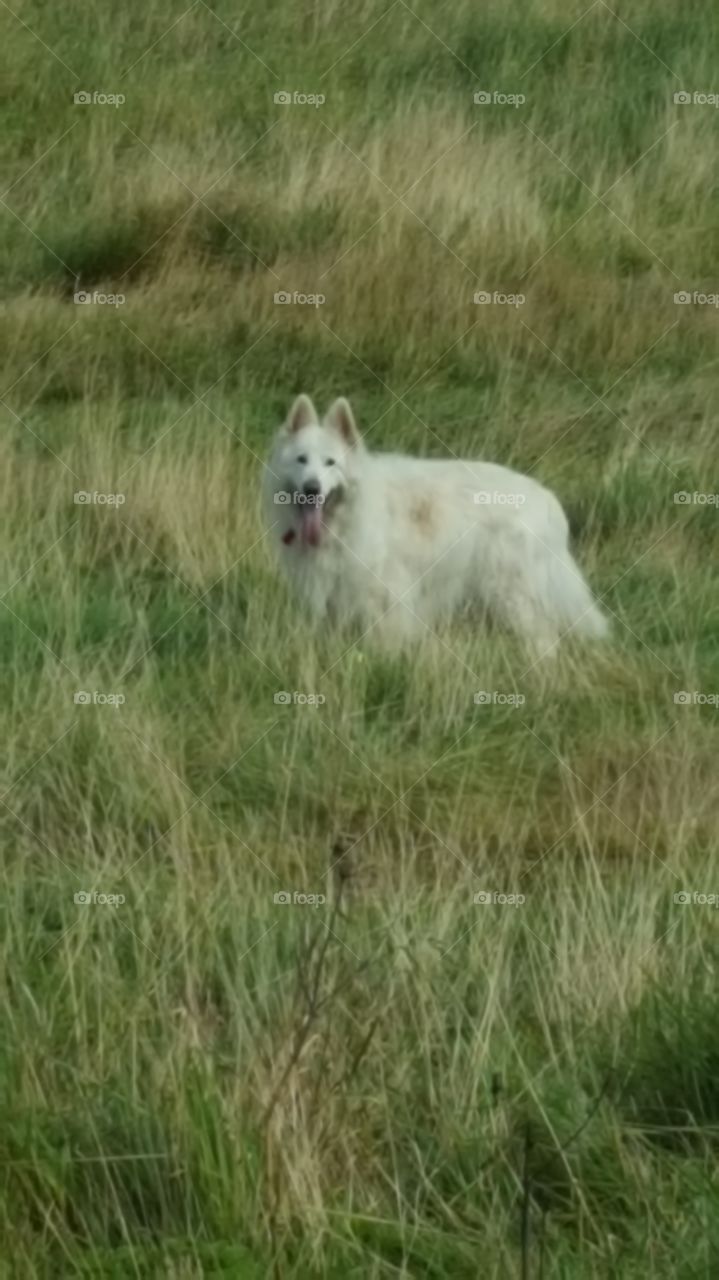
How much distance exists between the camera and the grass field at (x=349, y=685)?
3.88 meters

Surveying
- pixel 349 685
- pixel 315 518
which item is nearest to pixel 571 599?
pixel 315 518

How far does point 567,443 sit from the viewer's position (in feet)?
29.5

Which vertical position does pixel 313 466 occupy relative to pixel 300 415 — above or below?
below

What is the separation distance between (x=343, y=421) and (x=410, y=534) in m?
0.52

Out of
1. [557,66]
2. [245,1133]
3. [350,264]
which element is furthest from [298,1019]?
[557,66]

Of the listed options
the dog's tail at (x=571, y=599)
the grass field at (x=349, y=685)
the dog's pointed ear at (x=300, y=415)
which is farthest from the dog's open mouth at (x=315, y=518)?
the dog's tail at (x=571, y=599)

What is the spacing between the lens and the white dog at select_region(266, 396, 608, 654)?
7707 millimetres

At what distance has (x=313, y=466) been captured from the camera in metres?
7.65

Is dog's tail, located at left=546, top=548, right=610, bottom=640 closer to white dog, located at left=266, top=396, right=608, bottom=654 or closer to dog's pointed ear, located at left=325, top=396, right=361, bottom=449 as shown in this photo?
white dog, located at left=266, top=396, right=608, bottom=654

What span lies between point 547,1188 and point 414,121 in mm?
8802

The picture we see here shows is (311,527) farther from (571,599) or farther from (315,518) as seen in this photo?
(571,599)

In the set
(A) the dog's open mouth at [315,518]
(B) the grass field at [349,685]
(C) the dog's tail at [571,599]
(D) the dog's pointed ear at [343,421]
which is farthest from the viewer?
(A) the dog's open mouth at [315,518]

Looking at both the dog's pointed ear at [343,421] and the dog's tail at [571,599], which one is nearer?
the dog's tail at [571,599]

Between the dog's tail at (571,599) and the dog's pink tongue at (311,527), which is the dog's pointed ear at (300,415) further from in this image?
the dog's tail at (571,599)
